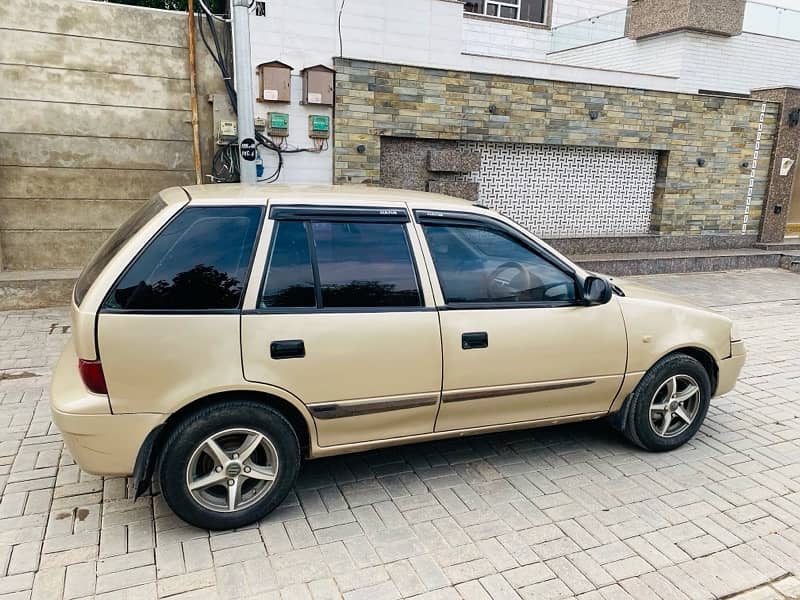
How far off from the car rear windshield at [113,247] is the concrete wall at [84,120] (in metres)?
5.28

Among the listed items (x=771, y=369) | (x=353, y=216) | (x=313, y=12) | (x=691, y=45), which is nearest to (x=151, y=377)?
(x=353, y=216)

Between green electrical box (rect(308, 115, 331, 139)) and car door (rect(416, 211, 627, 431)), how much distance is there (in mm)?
5512

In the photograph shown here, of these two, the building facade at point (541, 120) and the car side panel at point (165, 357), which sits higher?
the building facade at point (541, 120)

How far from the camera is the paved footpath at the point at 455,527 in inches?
117

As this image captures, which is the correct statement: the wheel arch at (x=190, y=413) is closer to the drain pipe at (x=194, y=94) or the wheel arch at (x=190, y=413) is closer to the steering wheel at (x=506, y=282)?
the steering wheel at (x=506, y=282)

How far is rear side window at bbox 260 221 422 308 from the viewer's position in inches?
131

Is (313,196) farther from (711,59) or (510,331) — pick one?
(711,59)

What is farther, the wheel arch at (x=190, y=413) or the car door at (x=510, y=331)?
the car door at (x=510, y=331)

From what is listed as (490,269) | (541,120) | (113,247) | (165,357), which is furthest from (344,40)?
(165,357)

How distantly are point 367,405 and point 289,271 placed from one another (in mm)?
855

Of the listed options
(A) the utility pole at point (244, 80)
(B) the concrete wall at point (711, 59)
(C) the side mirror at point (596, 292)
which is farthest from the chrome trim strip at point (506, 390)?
(B) the concrete wall at point (711, 59)

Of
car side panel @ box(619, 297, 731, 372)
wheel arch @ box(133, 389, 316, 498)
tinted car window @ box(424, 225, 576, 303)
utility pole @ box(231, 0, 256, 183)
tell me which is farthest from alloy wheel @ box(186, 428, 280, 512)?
utility pole @ box(231, 0, 256, 183)

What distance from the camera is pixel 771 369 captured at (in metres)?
6.28

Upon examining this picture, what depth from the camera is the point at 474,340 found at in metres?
3.61
